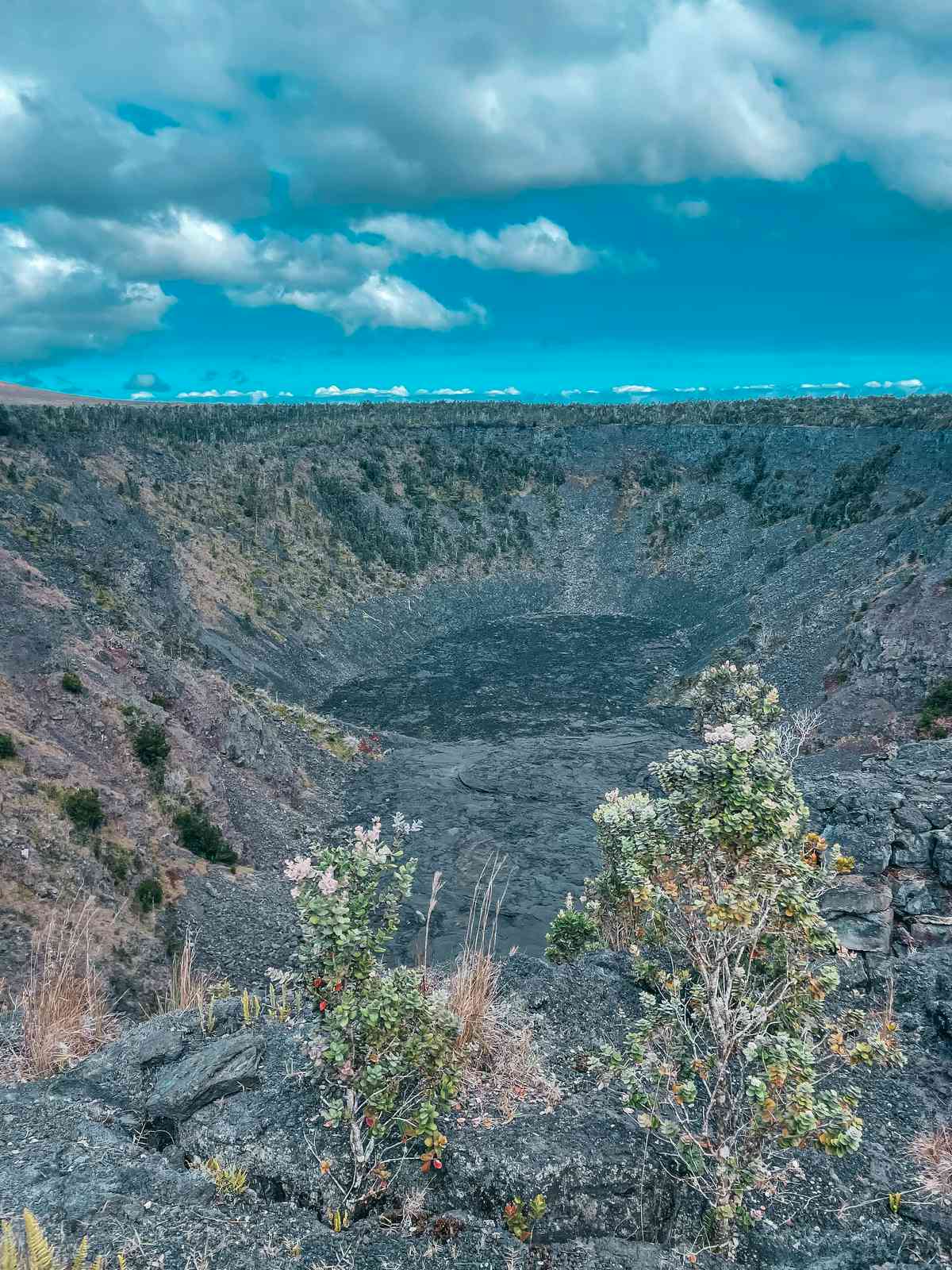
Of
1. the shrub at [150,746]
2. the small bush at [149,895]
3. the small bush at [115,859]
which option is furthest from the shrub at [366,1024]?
the shrub at [150,746]

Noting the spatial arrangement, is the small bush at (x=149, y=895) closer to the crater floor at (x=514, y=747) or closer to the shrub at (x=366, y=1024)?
the crater floor at (x=514, y=747)

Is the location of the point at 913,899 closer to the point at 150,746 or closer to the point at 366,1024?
the point at 366,1024

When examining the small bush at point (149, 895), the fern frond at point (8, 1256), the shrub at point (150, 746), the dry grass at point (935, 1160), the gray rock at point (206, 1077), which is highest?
the fern frond at point (8, 1256)

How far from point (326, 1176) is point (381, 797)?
2588 cm

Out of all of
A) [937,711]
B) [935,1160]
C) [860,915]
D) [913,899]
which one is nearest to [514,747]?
[937,711]

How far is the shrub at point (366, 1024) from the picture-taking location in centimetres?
669

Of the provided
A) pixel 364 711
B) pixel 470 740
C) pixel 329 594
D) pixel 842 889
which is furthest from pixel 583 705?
pixel 842 889

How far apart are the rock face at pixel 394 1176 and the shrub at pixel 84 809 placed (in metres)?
12.2

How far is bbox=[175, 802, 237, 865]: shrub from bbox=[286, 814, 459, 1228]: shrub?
17419 mm

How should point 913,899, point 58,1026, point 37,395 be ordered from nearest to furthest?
point 58,1026, point 913,899, point 37,395

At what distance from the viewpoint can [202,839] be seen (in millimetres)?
23391

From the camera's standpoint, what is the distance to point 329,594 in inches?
2269

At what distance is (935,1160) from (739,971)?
3437 millimetres

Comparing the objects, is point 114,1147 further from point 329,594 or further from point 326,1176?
point 329,594
